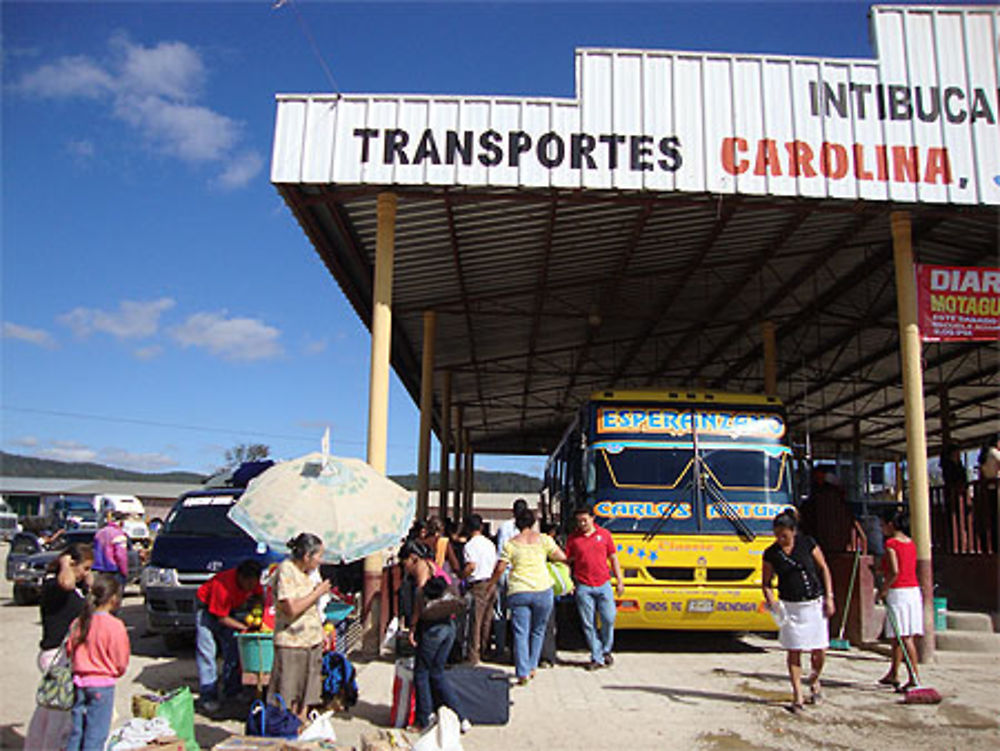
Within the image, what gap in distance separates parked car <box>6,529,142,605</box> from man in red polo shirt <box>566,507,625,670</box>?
400 inches

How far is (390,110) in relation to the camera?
10.9 meters

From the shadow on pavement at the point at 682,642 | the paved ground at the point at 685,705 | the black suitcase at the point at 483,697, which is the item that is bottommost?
the paved ground at the point at 685,705

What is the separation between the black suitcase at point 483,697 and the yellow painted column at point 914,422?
6.22 metres

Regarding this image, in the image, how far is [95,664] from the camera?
194 inches

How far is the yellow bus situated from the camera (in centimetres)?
992

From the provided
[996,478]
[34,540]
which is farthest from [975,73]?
[34,540]

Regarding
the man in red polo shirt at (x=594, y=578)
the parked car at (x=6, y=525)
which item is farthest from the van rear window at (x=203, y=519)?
the parked car at (x=6, y=525)

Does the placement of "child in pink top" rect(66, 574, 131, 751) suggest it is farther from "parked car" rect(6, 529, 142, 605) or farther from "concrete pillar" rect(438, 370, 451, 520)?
"concrete pillar" rect(438, 370, 451, 520)

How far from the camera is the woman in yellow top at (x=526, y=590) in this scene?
27.5 feet

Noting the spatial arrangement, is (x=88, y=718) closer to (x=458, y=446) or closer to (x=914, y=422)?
(x=914, y=422)

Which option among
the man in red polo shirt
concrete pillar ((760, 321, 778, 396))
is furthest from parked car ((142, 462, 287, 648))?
concrete pillar ((760, 321, 778, 396))

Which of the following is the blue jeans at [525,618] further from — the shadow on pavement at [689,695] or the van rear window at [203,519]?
the van rear window at [203,519]

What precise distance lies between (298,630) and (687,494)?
19.3ft

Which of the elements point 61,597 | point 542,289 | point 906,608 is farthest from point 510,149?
point 61,597
